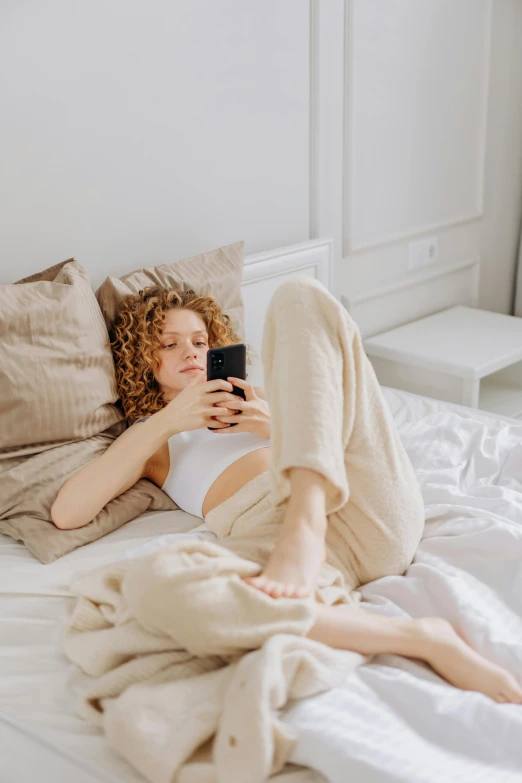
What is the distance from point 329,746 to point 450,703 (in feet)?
0.59

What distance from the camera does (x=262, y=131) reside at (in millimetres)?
2178

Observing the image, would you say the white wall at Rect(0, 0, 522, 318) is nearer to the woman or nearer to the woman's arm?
the woman

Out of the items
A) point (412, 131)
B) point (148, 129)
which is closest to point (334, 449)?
point (148, 129)

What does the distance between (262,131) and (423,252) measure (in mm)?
822

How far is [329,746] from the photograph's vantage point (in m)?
0.92

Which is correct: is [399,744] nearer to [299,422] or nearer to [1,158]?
[299,422]

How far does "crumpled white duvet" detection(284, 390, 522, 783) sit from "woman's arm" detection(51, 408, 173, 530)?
1.53ft

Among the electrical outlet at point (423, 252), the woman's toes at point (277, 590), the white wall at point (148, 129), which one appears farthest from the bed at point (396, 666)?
the electrical outlet at point (423, 252)

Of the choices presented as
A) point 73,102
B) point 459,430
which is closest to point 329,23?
point 73,102

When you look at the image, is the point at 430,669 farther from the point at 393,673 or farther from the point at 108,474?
the point at 108,474

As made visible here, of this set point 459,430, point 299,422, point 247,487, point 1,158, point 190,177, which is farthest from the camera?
point 190,177

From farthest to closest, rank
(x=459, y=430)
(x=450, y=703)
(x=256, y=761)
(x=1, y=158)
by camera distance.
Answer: (x=459, y=430), (x=1, y=158), (x=450, y=703), (x=256, y=761)

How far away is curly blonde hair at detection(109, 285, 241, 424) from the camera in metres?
1.65

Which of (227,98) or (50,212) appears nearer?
(50,212)
